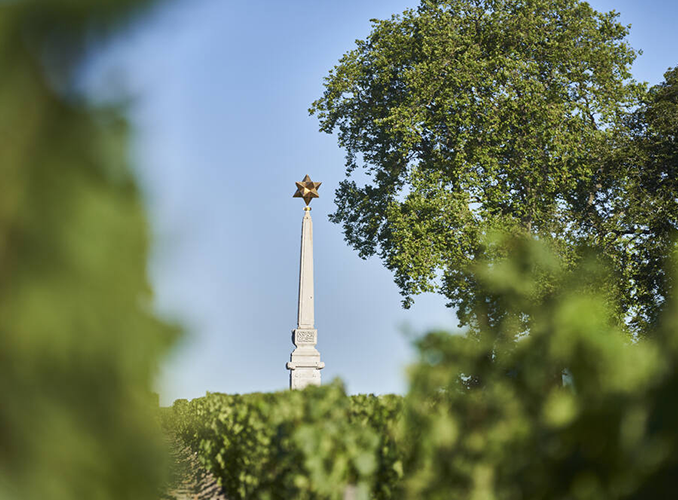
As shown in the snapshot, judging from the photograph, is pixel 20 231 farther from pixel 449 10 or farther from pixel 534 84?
pixel 449 10

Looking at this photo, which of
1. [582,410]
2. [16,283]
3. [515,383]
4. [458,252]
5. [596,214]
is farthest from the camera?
[596,214]

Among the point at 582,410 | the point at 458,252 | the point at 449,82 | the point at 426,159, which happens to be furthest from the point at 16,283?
the point at 426,159

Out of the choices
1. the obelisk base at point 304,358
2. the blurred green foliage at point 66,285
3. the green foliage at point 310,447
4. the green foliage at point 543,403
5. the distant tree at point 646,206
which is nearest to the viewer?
the blurred green foliage at point 66,285

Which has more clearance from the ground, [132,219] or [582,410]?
[132,219]

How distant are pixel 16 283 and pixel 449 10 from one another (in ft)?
71.3

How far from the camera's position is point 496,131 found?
19156mm

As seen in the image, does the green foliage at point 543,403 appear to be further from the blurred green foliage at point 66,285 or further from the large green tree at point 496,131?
the large green tree at point 496,131

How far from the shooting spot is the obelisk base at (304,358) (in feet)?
62.3

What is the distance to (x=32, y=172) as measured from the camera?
1.25 meters

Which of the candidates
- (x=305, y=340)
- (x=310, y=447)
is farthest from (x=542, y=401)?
(x=305, y=340)

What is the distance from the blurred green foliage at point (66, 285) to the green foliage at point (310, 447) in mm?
2765

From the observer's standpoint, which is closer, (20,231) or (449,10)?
(20,231)

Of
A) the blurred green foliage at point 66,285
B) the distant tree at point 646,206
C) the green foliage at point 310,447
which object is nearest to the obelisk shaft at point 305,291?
the distant tree at point 646,206

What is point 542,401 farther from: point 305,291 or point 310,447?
point 305,291
